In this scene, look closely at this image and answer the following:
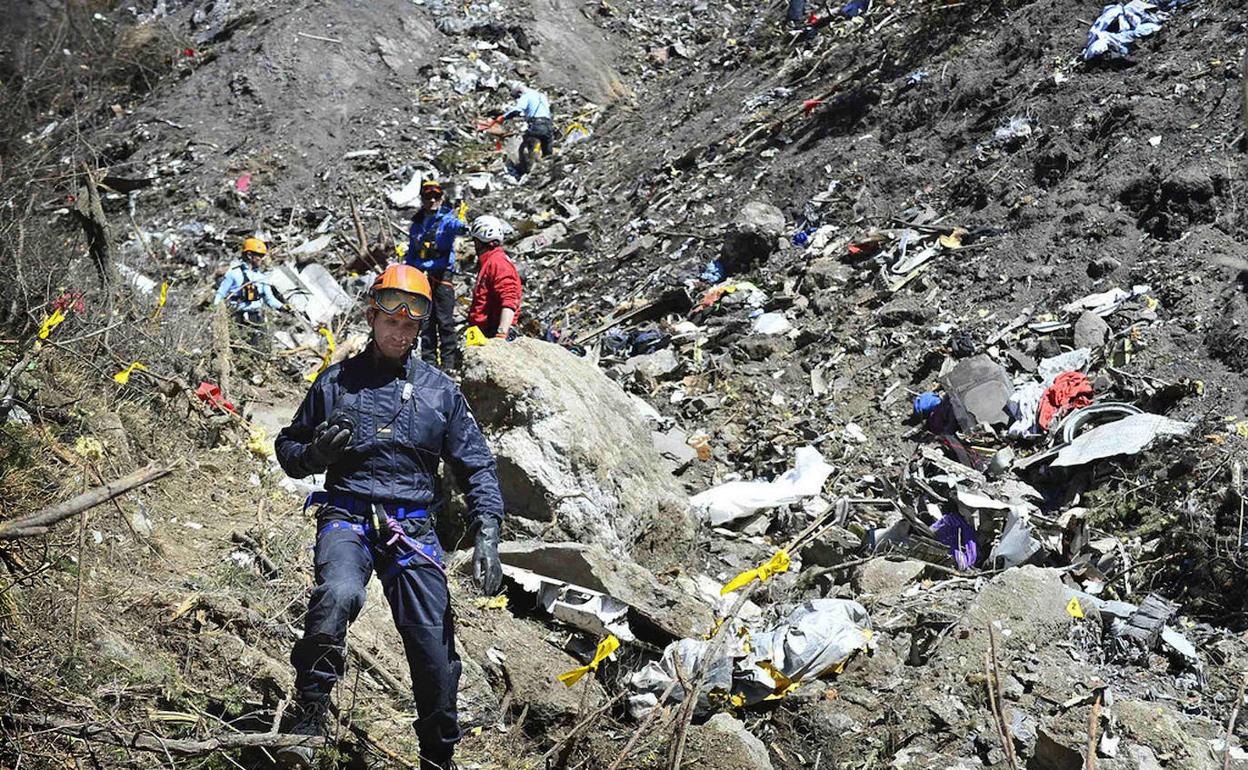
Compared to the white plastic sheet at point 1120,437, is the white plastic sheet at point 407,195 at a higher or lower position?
higher

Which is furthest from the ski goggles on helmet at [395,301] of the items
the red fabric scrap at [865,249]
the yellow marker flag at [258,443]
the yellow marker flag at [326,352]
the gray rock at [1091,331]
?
the red fabric scrap at [865,249]

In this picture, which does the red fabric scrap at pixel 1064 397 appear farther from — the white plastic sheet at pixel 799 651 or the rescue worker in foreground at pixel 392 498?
the rescue worker in foreground at pixel 392 498

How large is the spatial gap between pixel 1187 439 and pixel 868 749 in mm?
2981

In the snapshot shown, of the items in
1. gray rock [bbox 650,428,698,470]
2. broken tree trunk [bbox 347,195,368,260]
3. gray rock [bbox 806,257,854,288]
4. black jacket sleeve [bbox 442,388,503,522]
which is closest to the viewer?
black jacket sleeve [bbox 442,388,503,522]

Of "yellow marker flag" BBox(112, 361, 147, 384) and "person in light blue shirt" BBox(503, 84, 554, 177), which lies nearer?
"yellow marker flag" BBox(112, 361, 147, 384)

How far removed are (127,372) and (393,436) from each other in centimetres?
352

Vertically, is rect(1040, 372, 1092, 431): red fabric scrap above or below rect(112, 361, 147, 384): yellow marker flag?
below

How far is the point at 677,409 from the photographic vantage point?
26.0 ft

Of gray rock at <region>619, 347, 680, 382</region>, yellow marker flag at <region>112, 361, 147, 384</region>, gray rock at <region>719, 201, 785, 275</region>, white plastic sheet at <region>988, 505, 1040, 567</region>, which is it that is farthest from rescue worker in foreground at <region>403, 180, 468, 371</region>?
white plastic sheet at <region>988, 505, 1040, 567</region>

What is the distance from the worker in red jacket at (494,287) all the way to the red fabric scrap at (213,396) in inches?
69.5

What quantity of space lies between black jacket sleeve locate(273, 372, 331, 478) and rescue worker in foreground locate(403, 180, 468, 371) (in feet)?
13.6

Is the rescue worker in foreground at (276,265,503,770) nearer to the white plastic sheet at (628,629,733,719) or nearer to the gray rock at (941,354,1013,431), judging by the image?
the white plastic sheet at (628,629,733,719)

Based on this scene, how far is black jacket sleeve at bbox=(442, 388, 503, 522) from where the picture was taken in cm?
339

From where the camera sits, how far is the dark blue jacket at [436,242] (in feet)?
25.0
